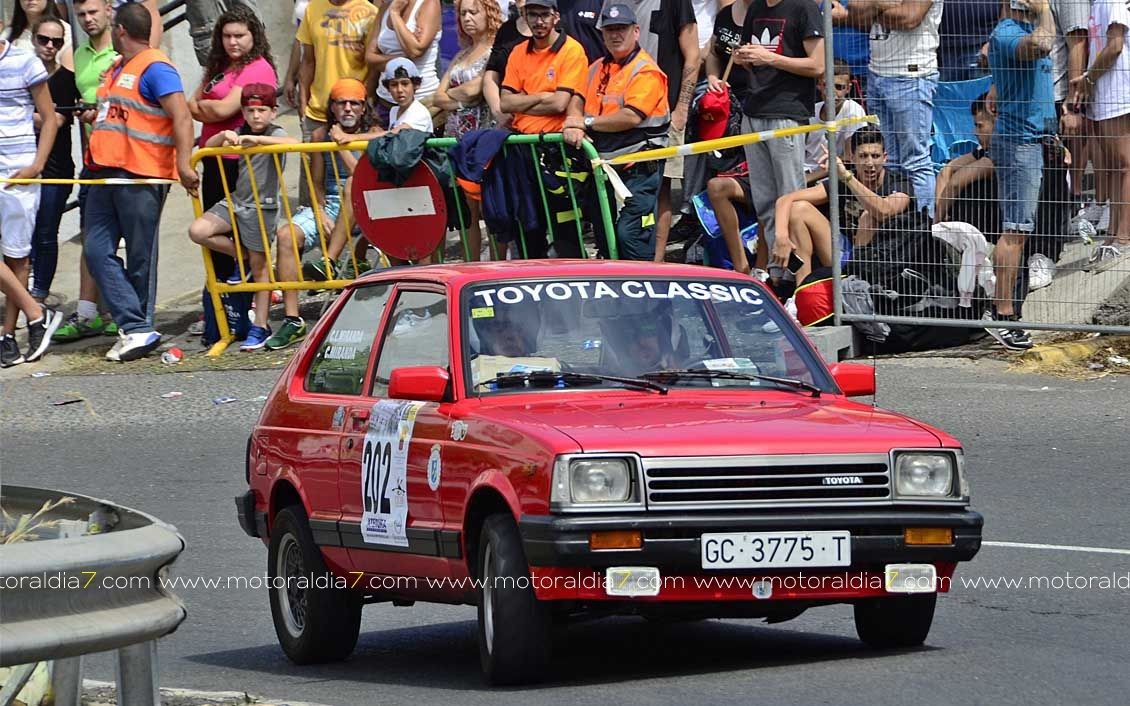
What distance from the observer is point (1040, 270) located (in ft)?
44.4

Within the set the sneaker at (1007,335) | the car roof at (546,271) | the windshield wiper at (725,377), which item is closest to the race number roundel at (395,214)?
the sneaker at (1007,335)

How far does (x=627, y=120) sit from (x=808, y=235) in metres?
1.60

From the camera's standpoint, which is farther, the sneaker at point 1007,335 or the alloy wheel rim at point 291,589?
the sneaker at point 1007,335

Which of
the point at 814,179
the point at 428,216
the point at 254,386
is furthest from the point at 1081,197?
the point at 254,386

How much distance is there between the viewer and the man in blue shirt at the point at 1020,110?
13258 mm

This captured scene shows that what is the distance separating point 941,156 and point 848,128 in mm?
732

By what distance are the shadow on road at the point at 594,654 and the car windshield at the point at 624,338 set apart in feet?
3.47

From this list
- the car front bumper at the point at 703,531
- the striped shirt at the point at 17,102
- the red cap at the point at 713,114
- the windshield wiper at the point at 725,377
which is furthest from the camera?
the striped shirt at the point at 17,102

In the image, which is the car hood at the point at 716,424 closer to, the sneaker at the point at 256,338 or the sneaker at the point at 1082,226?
the sneaker at the point at 1082,226

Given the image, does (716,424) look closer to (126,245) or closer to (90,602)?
(90,602)

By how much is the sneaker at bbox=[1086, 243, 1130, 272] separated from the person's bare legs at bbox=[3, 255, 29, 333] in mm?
8736

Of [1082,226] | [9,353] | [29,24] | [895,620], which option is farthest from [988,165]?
[29,24]

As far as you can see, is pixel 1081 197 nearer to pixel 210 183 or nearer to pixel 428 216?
pixel 428 216

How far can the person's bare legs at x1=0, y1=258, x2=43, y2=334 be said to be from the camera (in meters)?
16.3
